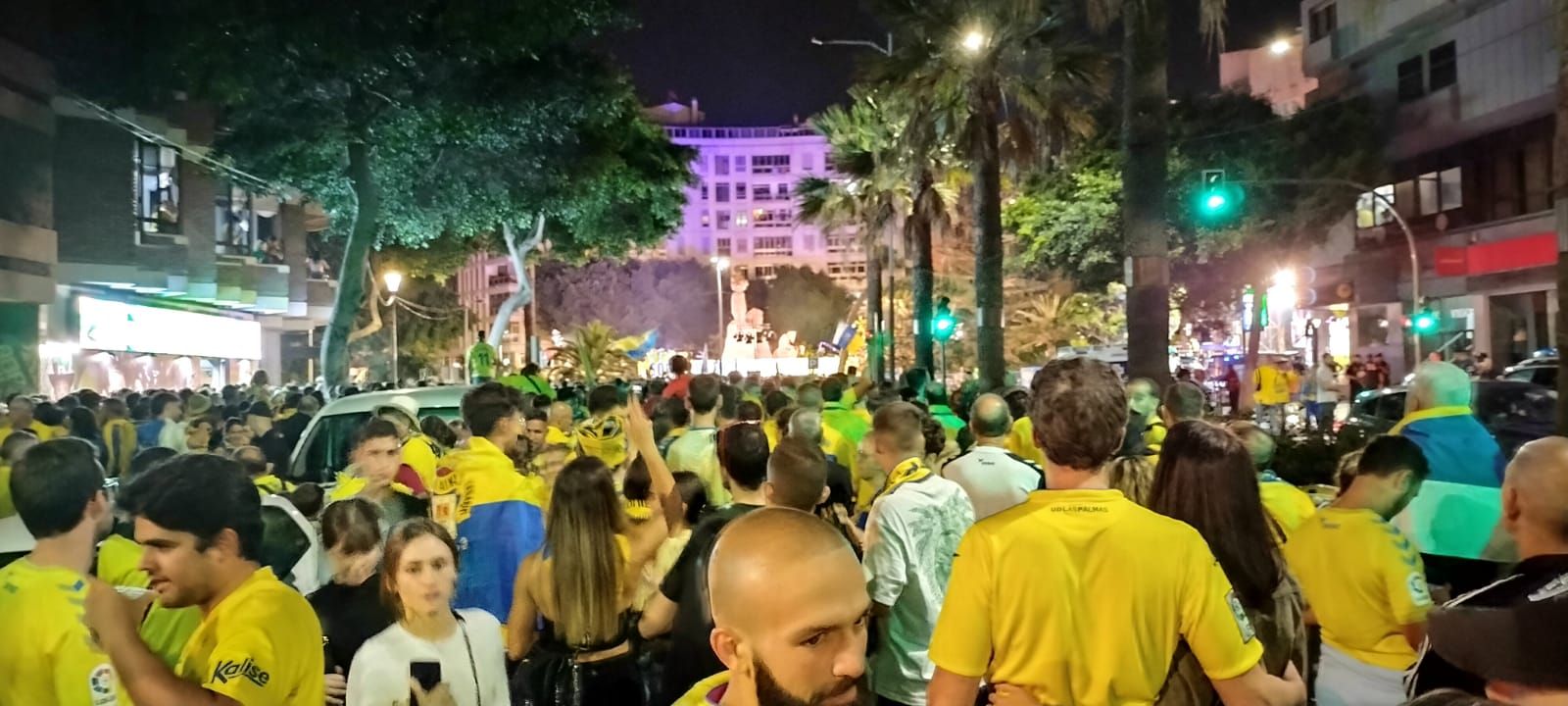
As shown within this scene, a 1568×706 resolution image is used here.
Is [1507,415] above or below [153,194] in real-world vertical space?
below

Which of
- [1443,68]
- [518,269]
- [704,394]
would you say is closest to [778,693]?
[704,394]

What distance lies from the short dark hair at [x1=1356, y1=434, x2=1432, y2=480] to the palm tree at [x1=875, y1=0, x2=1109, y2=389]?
14.2 m

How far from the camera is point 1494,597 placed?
102 inches

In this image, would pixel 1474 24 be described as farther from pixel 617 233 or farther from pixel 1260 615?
pixel 1260 615

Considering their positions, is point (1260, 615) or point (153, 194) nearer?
point (1260, 615)

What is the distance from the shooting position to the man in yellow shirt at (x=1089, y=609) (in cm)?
309

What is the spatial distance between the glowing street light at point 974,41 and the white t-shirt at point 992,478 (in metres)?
15.2

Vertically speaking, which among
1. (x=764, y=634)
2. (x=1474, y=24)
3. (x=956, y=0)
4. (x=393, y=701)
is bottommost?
(x=393, y=701)

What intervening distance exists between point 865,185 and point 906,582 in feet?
87.6

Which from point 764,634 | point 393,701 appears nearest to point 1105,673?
point 764,634

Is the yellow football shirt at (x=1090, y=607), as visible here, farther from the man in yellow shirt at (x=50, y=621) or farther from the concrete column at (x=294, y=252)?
the concrete column at (x=294, y=252)

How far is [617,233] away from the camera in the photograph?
30.0 metres

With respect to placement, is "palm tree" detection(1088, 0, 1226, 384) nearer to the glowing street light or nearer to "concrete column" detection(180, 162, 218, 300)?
the glowing street light

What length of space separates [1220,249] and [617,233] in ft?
71.9
